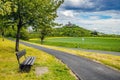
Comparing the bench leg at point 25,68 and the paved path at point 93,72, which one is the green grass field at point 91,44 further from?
the bench leg at point 25,68

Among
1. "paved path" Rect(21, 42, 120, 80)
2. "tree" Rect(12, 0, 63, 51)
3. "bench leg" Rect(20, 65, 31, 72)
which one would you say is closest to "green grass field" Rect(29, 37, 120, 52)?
"tree" Rect(12, 0, 63, 51)

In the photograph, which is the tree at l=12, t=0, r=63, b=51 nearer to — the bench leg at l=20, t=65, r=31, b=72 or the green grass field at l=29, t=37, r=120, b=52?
the bench leg at l=20, t=65, r=31, b=72

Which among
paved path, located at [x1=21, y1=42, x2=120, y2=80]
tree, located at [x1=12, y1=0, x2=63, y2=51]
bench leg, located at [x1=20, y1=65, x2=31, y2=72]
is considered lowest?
paved path, located at [x1=21, y1=42, x2=120, y2=80]

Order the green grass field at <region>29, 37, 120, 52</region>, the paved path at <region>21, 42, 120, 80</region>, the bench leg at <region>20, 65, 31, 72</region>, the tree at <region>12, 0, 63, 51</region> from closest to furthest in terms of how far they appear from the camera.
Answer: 1. the paved path at <region>21, 42, 120, 80</region>
2. the bench leg at <region>20, 65, 31, 72</region>
3. the tree at <region>12, 0, 63, 51</region>
4. the green grass field at <region>29, 37, 120, 52</region>

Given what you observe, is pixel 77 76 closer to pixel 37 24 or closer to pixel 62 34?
pixel 37 24

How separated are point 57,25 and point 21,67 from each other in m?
17.6

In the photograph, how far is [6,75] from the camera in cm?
1470

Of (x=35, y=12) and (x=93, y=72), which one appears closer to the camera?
(x=93, y=72)

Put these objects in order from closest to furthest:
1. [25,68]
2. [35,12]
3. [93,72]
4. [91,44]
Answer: [25,68] → [93,72] → [35,12] → [91,44]

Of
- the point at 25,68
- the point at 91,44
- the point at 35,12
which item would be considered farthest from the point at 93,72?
the point at 91,44

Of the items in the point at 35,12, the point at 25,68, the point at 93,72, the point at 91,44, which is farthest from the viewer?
the point at 91,44

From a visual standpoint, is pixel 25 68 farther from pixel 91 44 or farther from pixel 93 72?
pixel 91 44

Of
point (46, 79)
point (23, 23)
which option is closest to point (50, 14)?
point (23, 23)

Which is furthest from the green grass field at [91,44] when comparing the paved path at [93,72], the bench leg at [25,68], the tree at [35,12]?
the bench leg at [25,68]
